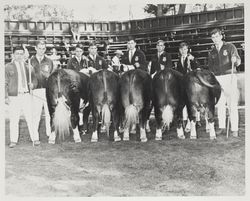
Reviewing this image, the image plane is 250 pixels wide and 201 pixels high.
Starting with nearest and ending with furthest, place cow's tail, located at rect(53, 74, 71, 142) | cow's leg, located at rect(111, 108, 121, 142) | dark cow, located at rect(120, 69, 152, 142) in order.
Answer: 1. cow's tail, located at rect(53, 74, 71, 142)
2. dark cow, located at rect(120, 69, 152, 142)
3. cow's leg, located at rect(111, 108, 121, 142)

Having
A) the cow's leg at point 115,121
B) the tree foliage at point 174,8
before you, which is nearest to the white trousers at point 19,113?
the cow's leg at point 115,121

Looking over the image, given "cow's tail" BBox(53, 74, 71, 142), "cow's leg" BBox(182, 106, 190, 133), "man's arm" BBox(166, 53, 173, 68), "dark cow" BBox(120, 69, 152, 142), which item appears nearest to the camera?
"cow's tail" BBox(53, 74, 71, 142)

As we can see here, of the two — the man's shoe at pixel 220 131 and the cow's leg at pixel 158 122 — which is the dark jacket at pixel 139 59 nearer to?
the cow's leg at pixel 158 122

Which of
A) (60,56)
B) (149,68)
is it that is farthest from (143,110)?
(60,56)

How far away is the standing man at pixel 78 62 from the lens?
223 inches

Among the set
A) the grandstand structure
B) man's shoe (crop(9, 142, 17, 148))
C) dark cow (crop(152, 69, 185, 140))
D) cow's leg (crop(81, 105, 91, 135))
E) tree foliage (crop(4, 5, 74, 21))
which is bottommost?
man's shoe (crop(9, 142, 17, 148))

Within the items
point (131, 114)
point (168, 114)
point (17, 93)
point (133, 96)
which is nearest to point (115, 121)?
point (131, 114)

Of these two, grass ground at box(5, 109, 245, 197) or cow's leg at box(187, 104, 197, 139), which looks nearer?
grass ground at box(5, 109, 245, 197)

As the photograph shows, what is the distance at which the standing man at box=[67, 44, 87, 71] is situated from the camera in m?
5.67

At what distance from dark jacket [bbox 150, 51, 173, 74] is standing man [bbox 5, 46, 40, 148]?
1.63 m

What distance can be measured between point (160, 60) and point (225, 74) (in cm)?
91

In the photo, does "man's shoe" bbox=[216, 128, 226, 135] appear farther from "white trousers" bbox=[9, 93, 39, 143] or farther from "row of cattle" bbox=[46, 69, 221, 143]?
"white trousers" bbox=[9, 93, 39, 143]

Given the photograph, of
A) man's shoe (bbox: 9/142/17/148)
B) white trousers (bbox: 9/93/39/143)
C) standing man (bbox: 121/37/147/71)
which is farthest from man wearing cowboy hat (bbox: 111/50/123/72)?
man's shoe (bbox: 9/142/17/148)
